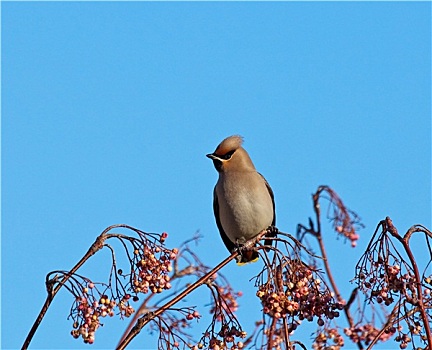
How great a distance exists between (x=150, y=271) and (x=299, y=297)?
53 centimetres

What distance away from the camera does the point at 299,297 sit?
3068 millimetres

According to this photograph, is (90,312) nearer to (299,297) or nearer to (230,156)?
(299,297)

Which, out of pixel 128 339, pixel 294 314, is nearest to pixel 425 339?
pixel 294 314

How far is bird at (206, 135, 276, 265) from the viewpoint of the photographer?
566 centimetres

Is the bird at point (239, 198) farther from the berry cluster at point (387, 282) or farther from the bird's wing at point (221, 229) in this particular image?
the berry cluster at point (387, 282)

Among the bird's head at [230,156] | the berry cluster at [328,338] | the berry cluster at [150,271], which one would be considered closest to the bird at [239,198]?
the bird's head at [230,156]

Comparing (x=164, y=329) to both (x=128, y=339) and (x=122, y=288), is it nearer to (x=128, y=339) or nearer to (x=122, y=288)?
(x=122, y=288)

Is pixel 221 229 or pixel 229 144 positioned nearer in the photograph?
pixel 229 144

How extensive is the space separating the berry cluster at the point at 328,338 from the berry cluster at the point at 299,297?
0.77m

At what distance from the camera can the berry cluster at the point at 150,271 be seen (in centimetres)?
298

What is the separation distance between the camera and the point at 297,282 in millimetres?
3078

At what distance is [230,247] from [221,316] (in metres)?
2.92

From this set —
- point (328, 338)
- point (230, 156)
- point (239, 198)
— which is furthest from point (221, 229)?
point (328, 338)

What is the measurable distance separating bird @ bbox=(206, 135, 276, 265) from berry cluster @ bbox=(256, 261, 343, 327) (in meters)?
2.29
